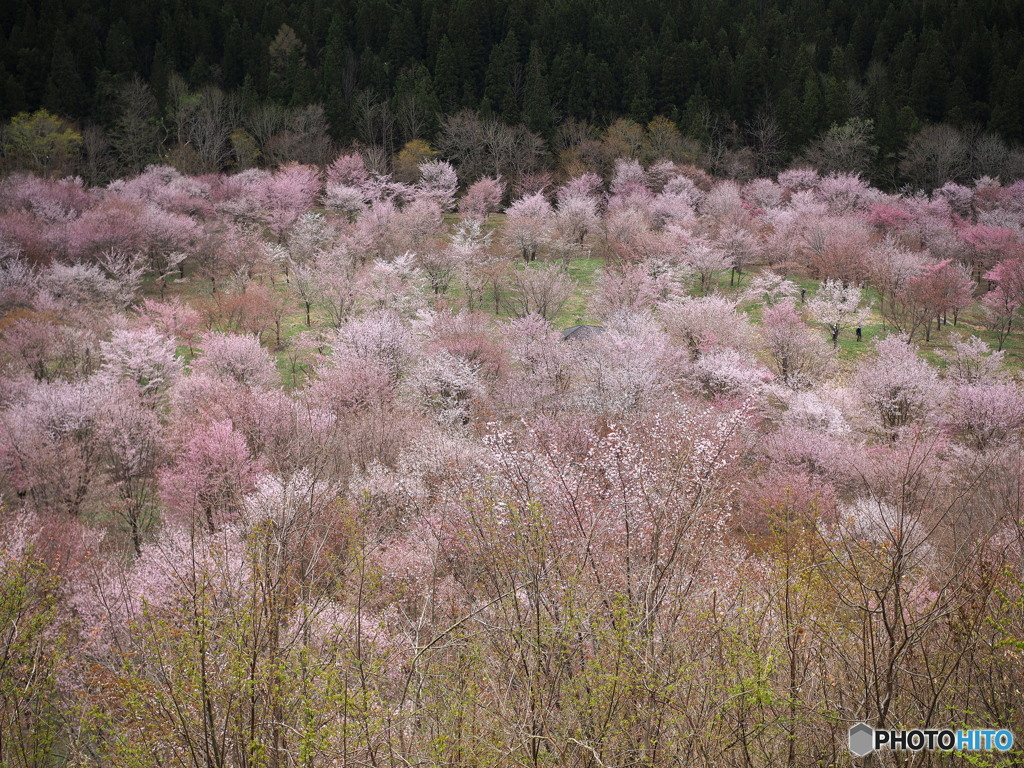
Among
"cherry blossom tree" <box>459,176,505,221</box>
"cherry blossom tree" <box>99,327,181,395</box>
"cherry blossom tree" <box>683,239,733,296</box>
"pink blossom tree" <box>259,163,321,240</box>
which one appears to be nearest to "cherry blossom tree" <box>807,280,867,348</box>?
"cherry blossom tree" <box>683,239,733,296</box>

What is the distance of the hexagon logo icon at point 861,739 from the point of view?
433 cm

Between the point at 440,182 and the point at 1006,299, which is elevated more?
the point at 440,182

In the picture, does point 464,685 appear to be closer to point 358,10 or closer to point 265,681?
point 265,681

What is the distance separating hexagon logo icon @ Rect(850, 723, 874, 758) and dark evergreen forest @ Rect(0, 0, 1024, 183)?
76.6 meters

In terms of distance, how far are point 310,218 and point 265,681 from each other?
53528 millimetres

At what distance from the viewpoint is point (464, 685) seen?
5.25m

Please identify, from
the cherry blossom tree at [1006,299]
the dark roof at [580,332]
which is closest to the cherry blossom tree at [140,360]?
the dark roof at [580,332]

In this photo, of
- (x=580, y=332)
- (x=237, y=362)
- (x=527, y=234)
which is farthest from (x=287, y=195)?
(x=580, y=332)

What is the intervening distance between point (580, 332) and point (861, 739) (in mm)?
34861

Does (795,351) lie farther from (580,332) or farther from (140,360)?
(140,360)

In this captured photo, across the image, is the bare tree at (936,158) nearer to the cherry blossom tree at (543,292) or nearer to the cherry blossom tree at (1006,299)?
the cherry blossom tree at (1006,299)

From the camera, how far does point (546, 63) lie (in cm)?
8506

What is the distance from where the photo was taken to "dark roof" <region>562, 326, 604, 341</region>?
37641 millimetres

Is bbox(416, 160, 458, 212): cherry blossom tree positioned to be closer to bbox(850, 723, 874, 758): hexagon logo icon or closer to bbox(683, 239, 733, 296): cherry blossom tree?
bbox(683, 239, 733, 296): cherry blossom tree
